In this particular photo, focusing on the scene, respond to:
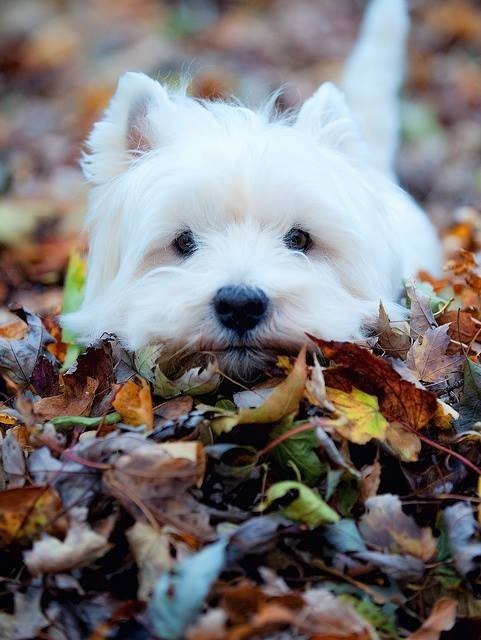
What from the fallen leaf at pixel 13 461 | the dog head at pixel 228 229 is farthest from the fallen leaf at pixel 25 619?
the dog head at pixel 228 229

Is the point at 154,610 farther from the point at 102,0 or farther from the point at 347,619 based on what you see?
the point at 102,0

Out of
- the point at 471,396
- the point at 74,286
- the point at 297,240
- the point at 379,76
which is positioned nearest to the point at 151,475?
the point at 471,396

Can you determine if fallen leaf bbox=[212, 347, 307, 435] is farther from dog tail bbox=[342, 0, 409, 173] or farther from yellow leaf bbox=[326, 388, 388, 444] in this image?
dog tail bbox=[342, 0, 409, 173]

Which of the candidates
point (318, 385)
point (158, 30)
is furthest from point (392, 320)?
point (158, 30)

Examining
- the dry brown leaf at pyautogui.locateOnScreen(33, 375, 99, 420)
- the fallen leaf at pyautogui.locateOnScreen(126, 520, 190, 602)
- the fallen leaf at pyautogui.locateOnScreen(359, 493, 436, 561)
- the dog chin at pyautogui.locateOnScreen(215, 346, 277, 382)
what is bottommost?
the dry brown leaf at pyautogui.locateOnScreen(33, 375, 99, 420)

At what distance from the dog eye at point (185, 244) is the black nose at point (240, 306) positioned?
41cm

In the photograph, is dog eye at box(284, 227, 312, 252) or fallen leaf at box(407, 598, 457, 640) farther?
dog eye at box(284, 227, 312, 252)

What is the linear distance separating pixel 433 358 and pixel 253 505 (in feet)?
2.30

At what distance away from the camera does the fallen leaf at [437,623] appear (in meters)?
1.68

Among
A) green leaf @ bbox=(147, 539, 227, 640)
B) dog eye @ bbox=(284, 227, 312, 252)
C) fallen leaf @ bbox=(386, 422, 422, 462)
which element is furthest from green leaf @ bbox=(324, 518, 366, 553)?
dog eye @ bbox=(284, 227, 312, 252)

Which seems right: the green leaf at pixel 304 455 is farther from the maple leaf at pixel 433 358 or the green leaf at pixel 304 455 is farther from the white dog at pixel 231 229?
the maple leaf at pixel 433 358

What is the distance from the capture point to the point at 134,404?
212 centimetres

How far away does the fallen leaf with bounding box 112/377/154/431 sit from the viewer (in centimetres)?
210

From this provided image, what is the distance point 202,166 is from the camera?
243 centimetres
